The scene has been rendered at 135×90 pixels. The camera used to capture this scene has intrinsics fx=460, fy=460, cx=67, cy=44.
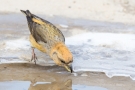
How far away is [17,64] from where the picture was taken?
277 inches

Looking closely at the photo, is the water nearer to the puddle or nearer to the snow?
the puddle

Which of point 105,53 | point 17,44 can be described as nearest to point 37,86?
point 17,44

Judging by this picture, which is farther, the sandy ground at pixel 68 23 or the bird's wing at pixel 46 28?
the bird's wing at pixel 46 28

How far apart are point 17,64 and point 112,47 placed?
64.2 inches

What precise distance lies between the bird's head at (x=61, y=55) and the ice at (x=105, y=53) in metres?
0.38

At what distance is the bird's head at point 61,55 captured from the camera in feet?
21.0

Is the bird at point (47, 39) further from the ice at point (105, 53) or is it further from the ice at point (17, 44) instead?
the ice at point (105, 53)

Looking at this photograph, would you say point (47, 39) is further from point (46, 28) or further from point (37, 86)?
point (37, 86)

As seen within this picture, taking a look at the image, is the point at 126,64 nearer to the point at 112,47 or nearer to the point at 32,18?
the point at 112,47

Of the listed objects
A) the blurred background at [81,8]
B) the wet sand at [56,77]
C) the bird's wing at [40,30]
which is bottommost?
the wet sand at [56,77]

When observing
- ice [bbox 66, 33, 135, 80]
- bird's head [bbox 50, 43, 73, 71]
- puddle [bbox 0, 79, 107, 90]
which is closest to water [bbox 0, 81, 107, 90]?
puddle [bbox 0, 79, 107, 90]

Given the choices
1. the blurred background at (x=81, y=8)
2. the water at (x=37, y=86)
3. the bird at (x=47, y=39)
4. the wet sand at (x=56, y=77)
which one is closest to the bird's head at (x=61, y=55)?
the bird at (x=47, y=39)

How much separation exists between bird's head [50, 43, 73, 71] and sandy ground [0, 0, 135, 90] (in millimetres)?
245

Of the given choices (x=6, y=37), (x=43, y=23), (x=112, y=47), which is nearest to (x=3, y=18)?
(x=6, y=37)
